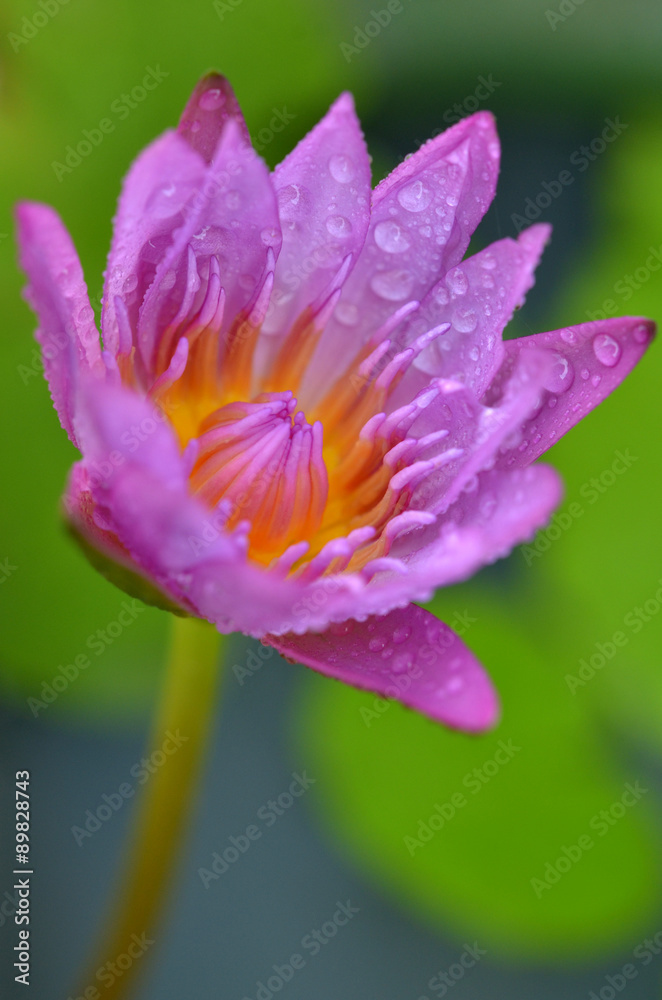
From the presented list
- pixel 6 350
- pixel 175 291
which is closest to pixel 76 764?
pixel 6 350

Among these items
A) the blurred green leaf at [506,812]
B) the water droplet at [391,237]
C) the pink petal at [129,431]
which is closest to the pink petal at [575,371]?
the water droplet at [391,237]

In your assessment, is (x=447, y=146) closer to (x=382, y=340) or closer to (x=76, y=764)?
(x=382, y=340)

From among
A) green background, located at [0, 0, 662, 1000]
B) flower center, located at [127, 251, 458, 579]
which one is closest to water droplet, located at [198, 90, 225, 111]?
flower center, located at [127, 251, 458, 579]

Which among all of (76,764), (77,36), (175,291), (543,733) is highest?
(77,36)

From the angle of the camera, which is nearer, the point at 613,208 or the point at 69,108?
the point at 69,108

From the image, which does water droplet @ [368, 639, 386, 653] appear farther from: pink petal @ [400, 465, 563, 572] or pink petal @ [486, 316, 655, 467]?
pink petal @ [486, 316, 655, 467]

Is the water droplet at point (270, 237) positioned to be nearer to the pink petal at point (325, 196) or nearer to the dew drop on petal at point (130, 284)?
the pink petal at point (325, 196)
